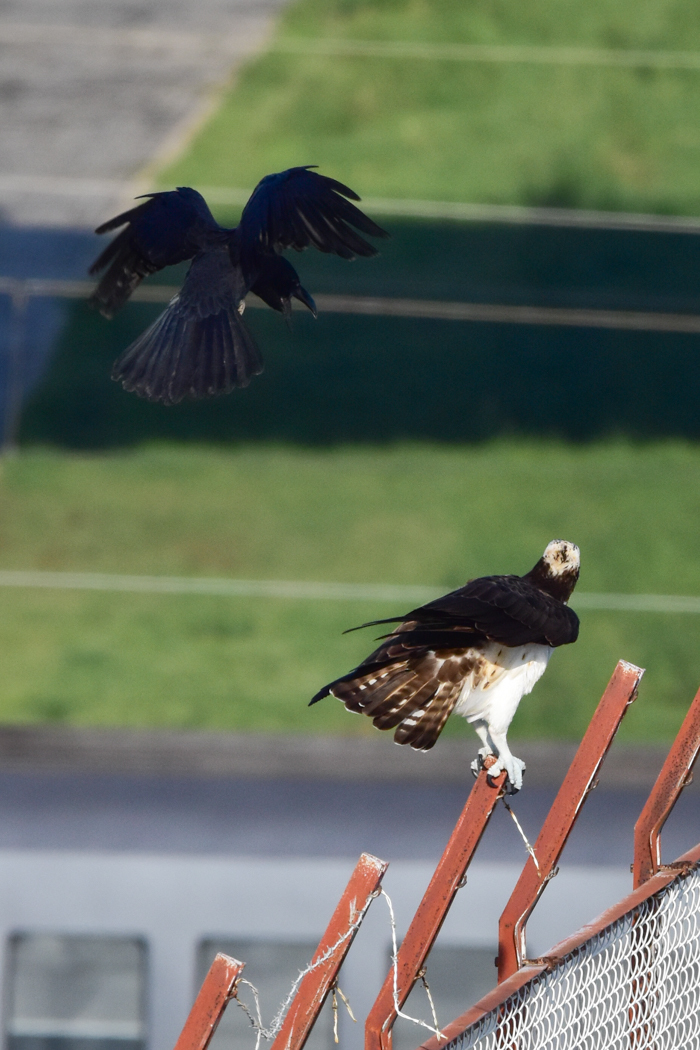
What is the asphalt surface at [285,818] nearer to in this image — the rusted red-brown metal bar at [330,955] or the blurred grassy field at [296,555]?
the rusted red-brown metal bar at [330,955]

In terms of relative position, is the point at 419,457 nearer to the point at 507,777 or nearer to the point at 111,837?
the point at 111,837

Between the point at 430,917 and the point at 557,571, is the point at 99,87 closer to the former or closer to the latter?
the point at 557,571

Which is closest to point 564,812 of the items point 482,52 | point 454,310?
point 454,310

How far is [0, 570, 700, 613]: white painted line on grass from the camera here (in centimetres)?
1009

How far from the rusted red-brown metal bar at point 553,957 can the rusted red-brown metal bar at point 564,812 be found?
33 mm

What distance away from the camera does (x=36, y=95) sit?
48.7ft

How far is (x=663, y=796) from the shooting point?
2.21 metres

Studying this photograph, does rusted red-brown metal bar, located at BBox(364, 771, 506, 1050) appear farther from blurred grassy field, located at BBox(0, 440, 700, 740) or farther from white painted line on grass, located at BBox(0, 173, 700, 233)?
white painted line on grass, located at BBox(0, 173, 700, 233)

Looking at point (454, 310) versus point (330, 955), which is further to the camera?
point (454, 310)

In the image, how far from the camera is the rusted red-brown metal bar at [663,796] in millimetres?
2211

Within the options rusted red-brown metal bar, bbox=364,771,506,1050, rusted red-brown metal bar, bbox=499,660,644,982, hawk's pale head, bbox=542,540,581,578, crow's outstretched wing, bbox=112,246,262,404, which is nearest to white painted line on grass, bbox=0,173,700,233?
crow's outstretched wing, bbox=112,246,262,404

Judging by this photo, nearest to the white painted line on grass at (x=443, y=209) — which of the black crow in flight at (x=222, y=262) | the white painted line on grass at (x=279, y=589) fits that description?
the white painted line on grass at (x=279, y=589)

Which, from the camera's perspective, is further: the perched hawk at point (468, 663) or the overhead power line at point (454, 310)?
the overhead power line at point (454, 310)

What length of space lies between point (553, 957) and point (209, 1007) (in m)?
0.65
